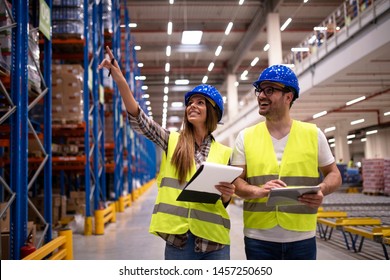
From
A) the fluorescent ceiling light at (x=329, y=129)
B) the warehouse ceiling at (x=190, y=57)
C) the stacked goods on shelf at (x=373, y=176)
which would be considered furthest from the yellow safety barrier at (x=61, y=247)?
the stacked goods on shelf at (x=373, y=176)

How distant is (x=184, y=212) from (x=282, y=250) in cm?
53

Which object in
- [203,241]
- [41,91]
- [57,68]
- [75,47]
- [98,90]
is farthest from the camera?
[98,90]

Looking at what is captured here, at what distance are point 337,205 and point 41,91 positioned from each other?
7.97 metres

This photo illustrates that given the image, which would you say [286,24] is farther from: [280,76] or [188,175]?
[188,175]

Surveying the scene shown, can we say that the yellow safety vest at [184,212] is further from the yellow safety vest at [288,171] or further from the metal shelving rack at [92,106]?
the metal shelving rack at [92,106]

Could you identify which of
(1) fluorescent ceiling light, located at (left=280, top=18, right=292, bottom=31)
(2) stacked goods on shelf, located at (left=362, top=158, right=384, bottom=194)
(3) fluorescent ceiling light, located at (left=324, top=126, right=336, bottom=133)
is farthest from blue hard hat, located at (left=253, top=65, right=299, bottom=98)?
(1) fluorescent ceiling light, located at (left=280, top=18, right=292, bottom=31)

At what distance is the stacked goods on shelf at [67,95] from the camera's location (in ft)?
20.0

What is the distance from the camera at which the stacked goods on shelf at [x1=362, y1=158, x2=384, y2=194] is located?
1204 centimetres

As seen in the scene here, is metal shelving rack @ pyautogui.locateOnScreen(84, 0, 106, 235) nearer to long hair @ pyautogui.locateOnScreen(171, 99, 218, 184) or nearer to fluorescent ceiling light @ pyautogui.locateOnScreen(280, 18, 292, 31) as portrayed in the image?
long hair @ pyautogui.locateOnScreen(171, 99, 218, 184)

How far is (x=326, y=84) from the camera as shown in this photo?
10578 millimetres

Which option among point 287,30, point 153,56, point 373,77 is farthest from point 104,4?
point 287,30

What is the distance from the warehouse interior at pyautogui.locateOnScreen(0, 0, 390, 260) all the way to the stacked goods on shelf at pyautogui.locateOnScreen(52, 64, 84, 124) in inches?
0.6

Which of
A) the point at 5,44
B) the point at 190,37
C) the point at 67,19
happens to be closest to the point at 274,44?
the point at 67,19

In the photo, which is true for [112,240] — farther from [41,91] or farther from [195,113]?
[195,113]
